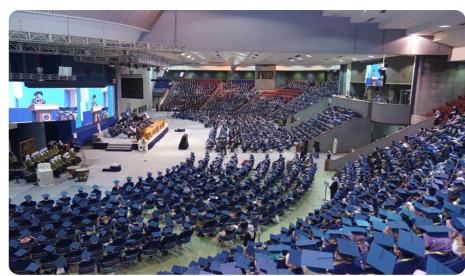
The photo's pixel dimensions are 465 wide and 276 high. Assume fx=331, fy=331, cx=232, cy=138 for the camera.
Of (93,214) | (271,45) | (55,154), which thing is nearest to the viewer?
(93,214)

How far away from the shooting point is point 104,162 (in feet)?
62.4

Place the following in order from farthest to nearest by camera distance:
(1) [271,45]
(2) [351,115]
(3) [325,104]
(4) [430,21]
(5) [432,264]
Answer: (3) [325,104], (2) [351,115], (1) [271,45], (4) [430,21], (5) [432,264]

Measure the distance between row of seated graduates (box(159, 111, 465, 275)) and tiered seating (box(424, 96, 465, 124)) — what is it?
8.88 m

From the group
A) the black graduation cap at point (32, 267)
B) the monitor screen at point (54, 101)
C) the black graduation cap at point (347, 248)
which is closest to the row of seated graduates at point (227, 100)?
the monitor screen at point (54, 101)

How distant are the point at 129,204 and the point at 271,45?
529 inches

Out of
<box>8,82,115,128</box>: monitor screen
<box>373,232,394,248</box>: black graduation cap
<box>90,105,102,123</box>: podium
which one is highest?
<box>8,82,115,128</box>: monitor screen

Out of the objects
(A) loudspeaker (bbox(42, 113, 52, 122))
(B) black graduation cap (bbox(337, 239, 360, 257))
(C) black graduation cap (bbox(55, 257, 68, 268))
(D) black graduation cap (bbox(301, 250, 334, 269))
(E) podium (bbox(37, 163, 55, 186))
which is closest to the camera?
(D) black graduation cap (bbox(301, 250, 334, 269))

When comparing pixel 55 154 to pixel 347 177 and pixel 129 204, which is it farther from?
pixel 347 177

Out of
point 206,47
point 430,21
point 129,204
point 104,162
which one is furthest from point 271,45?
point 129,204

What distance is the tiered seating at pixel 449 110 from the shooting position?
61.4 ft

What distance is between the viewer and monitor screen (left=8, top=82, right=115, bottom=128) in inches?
→ 563

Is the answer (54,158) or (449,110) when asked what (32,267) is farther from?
(449,110)

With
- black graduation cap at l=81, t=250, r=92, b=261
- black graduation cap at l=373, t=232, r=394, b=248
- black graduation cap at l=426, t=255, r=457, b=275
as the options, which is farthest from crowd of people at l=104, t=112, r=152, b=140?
black graduation cap at l=426, t=255, r=457, b=275

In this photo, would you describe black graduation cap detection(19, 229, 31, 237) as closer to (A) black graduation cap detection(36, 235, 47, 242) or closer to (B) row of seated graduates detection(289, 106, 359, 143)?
(A) black graduation cap detection(36, 235, 47, 242)
